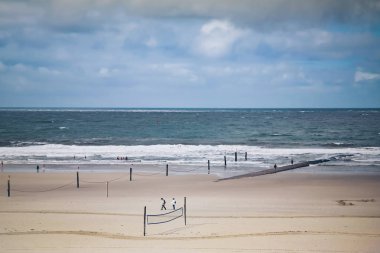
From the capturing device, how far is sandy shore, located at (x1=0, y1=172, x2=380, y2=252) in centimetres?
1653

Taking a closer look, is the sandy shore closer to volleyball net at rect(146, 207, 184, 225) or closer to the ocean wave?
volleyball net at rect(146, 207, 184, 225)

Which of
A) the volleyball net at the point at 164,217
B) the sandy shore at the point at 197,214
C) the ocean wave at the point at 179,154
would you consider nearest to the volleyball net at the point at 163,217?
the volleyball net at the point at 164,217

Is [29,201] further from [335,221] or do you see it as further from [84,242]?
[335,221]

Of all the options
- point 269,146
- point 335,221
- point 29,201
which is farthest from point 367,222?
point 269,146

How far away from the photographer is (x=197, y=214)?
21.9 metres

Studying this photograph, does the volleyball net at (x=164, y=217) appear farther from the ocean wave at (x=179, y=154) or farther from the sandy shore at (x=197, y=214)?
the ocean wave at (x=179, y=154)

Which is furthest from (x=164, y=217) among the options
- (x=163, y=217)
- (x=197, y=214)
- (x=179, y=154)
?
(x=179, y=154)

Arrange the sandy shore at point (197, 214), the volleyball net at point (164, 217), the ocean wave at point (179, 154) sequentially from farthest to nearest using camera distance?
the ocean wave at point (179, 154)
the volleyball net at point (164, 217)
the sandy shore at point (197, 214)

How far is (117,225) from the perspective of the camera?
1948 centimetres

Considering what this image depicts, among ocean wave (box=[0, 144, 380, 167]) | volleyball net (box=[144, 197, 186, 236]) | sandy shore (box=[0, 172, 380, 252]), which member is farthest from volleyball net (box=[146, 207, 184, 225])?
ocean wave (box=[0, 144, 380, 167])

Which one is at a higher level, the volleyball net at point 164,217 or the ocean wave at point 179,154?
the ocean wave at point 179,154

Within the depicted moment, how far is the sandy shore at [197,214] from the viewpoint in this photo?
16.5 m

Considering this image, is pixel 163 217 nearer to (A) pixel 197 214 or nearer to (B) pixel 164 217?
(B) pixel 164 217

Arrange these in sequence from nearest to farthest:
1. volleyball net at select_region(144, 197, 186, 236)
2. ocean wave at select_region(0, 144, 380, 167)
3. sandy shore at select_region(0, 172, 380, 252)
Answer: sandy shore at select_region(0, 172, 380, 252) < volleyball net at select_region(144, 197, 186, 236) < ocean wave at select_region(0, 144, 380, 167)
